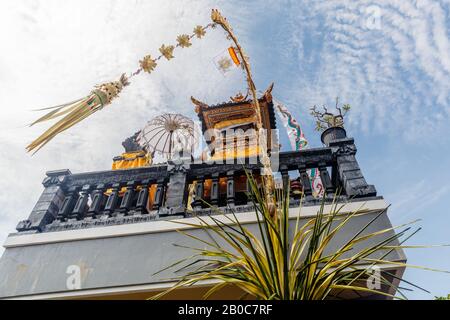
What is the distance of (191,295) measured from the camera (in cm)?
326

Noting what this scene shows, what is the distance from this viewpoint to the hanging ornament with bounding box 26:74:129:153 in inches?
126

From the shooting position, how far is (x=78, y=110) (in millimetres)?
3422

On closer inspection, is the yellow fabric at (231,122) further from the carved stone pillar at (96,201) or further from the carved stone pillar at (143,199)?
the carved stone pillar at (96,201)

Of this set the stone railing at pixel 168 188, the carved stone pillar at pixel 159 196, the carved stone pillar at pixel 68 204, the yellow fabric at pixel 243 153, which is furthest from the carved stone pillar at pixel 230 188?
the carved stone pillar at pixel 68 204

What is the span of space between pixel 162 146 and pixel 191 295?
4.83 metres

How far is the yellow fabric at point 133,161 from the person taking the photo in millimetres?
9008

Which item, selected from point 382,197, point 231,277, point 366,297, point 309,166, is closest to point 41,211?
point 231,277

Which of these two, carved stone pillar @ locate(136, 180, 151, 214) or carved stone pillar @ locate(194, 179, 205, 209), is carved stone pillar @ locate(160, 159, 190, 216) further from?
carved stone pillar @ locate(136, 180, 151, 214)

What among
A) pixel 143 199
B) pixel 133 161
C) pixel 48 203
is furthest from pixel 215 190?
pixel 133 161

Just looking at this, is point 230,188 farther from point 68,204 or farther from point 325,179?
point 68,204

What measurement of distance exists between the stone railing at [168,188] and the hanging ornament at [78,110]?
1328mm

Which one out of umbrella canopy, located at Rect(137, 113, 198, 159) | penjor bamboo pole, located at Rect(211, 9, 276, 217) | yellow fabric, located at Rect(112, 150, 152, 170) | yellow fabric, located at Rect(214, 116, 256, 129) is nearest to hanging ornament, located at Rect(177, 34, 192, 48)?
penjor bamboo pole, located at Rect(211, 9, 276, 217)

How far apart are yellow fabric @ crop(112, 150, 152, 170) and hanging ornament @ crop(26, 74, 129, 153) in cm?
509
